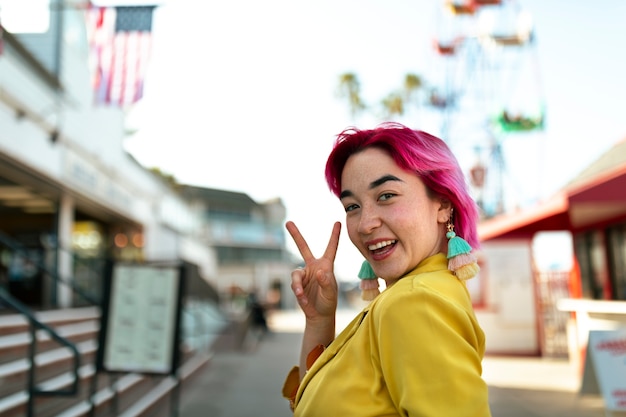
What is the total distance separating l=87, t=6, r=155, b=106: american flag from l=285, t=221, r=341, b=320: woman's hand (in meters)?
7.82

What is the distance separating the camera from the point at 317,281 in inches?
71.0

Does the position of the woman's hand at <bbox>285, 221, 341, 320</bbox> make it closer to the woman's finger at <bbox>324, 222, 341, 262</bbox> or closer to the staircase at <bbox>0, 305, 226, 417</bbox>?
the woman's finger at <bbox>324, 222, 341, 262</bbox>

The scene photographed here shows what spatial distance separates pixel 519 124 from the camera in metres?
21.1

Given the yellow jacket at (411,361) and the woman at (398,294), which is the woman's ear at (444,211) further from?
the yellow jacket at (411,361)

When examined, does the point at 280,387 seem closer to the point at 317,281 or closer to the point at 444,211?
the point at 317,281

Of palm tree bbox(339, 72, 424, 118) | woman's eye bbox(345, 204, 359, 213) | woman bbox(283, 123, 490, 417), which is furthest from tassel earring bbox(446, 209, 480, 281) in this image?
palm tree bbox(339, 72, 424, 118)

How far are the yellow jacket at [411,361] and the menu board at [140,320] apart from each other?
391 cm

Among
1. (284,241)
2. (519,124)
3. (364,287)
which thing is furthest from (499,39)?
(284,241)

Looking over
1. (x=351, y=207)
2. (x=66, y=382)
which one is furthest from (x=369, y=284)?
(x=66, y=382)

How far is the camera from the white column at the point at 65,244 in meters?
12.7

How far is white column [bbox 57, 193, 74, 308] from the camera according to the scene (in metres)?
12.7

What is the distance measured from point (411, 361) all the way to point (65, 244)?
1341 cm

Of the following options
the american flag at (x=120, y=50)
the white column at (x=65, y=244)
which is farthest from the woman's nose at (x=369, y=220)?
the white column at (x=65, y=244)

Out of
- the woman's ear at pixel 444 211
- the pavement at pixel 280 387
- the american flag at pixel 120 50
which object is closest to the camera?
the woman's ear at pixel 444 211
